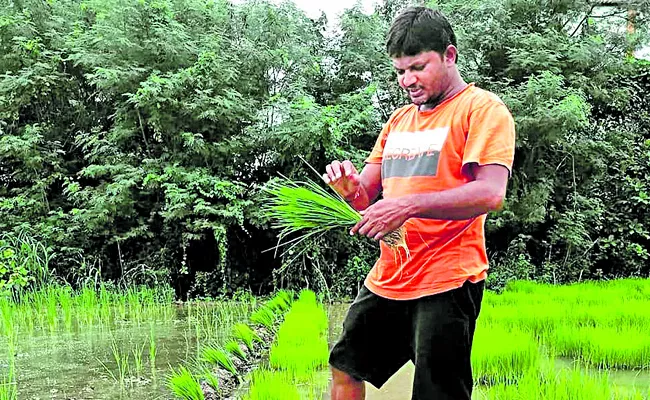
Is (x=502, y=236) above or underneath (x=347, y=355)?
underneath

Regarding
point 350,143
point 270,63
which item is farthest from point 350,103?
point 270,63

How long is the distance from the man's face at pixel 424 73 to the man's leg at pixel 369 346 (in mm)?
554

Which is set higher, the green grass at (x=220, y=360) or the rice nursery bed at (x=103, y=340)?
the green grass at (x=220, y=360)

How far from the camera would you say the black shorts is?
1668 millimetres

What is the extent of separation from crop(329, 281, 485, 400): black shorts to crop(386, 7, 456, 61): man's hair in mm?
598

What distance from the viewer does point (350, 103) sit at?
21.6 ft

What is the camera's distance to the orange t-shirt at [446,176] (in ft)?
5.47

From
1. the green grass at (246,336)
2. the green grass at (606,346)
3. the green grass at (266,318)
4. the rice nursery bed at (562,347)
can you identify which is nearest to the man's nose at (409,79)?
the rice nursery bed at (562,347)

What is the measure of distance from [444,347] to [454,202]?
0.36 meters

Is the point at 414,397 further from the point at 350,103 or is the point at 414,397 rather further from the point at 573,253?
the point at 573,253

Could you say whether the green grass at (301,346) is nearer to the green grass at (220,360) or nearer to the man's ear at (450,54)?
the green grass at (220,360)

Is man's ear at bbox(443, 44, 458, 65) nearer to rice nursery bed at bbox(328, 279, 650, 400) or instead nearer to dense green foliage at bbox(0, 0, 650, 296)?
rice nursery bed at bbox(328, 279, 650, 400)

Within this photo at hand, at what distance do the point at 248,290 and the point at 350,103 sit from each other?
2072 mm

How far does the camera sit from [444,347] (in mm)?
1664
